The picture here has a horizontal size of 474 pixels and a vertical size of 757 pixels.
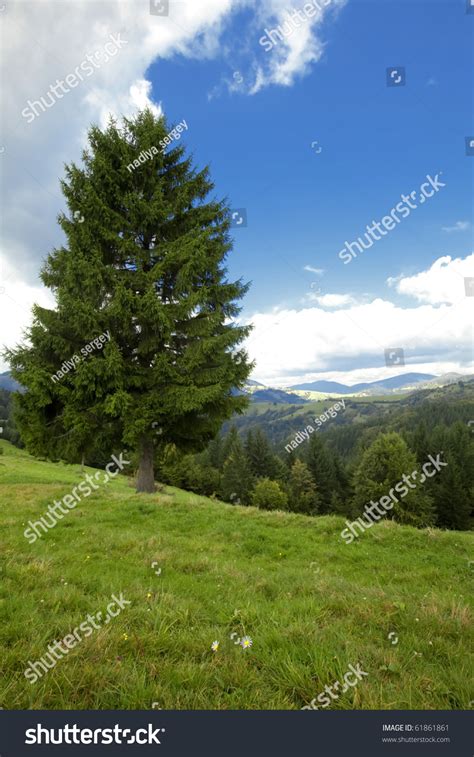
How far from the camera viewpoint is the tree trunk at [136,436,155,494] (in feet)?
44.6

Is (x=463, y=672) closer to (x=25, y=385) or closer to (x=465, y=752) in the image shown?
(x=465, y=752)

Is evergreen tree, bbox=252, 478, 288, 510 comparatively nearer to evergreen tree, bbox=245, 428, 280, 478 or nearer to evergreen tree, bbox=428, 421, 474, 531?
evergreen tree, bbox=245, 428, 280, 478

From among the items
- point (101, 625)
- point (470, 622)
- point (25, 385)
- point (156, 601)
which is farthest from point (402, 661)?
point (25, 385)

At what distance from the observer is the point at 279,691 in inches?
113

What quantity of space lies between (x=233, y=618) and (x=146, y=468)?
10.5 meters

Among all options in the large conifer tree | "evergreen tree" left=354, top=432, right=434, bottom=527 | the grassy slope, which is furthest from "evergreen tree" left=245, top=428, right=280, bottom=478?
the grassy slope

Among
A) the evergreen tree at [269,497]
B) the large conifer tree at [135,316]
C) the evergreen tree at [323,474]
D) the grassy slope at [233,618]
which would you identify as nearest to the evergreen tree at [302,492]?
the evergreen tree at [323,474]

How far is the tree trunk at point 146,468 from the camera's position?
44.6 feet

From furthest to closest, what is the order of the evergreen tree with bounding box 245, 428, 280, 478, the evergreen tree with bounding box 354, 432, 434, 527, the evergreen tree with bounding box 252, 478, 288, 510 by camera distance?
the evergreen tree with bounding box 245, 428, 280, 478 → the evergreen tree with bounding box 252, 478, 288, 510 → the evergreen tree with bounding box 354, 432, 434, 527

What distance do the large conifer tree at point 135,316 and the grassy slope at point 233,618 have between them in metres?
4.83

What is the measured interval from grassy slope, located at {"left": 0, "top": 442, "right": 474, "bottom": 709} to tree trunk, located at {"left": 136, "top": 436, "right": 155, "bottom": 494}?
5633 mm

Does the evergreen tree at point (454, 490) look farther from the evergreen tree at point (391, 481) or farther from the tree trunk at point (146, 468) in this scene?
the tree trunk at point (146, 468)

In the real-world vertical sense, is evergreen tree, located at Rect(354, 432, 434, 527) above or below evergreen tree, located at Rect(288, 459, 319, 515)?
above

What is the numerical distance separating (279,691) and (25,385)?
1205 cm
